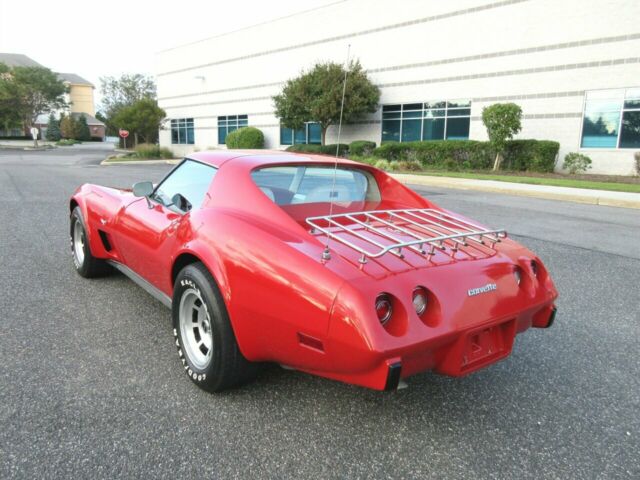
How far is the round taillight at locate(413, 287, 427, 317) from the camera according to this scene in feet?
7.26

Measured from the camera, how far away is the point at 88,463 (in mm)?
2105

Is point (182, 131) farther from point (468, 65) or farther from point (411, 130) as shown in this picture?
point (468, 65)

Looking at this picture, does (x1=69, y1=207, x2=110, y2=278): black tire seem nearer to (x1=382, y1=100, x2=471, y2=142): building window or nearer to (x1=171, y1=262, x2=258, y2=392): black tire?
(x1=171, y1=262, x2=258, y2=392): black tire

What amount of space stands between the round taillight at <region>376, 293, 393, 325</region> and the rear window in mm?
1117

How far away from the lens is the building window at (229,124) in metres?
34.7

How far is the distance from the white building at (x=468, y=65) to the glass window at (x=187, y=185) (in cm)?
1881

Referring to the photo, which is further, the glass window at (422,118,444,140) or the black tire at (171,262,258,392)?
the glass window at (422,118,444,140)

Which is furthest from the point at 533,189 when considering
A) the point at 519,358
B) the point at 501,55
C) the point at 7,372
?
the point at 7,372

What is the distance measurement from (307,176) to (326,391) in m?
1.43

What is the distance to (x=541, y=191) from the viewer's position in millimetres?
13133

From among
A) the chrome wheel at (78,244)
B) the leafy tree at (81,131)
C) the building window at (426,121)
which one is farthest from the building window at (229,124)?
the leafy tree at (81,131)

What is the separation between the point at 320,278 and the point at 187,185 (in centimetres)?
168

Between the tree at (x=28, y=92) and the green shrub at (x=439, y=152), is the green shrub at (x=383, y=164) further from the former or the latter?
the tree at (x=28, y=92)

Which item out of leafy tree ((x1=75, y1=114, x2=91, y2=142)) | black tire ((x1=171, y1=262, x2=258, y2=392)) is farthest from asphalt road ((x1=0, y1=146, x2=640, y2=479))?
leafy tree ((x1=75, y1=114, x2=91, y2=142))
